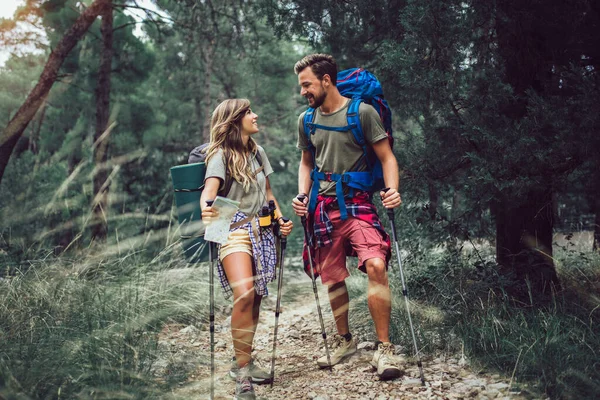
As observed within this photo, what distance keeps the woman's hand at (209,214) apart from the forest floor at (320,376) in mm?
1006

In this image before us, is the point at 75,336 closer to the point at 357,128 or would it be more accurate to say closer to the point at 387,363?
the point at 387,363

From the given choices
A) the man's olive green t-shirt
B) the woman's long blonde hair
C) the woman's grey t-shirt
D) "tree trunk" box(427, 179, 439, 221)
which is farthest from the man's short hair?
"tree trunk" box(427, 179, 439, 221)

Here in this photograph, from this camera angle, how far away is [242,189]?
3574mm

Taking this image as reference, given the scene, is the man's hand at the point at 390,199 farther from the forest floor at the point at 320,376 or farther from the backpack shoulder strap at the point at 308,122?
the forest floor at the point at 320,376

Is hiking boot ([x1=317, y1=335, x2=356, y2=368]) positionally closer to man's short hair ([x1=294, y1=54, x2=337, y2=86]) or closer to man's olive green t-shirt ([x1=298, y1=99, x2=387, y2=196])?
man's olive green t-shirt ([x1=298, y1=99, x2=387, y2=196])

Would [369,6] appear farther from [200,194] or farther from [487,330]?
[487,330]

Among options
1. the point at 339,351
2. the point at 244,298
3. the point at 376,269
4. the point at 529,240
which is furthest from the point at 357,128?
the point at 529,240

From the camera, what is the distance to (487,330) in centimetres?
357

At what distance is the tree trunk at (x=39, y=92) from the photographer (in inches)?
262

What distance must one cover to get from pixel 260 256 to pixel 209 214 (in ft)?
1.56

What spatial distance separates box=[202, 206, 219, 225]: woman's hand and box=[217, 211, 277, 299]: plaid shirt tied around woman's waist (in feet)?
0.63

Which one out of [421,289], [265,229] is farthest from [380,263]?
[421,289]

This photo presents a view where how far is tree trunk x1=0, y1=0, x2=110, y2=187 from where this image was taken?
21.8 ft

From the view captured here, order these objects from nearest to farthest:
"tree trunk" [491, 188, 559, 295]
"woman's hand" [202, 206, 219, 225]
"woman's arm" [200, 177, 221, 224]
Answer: "woman's hand" [202, 206, 219, 225], "woman's arm" [200, 177, 221, 224], "tree trunk" [491, 188, 559, 295]
